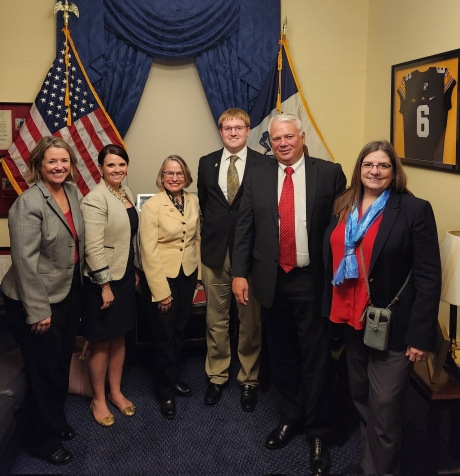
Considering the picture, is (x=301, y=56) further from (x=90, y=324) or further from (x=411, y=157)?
(x=90, y=324)

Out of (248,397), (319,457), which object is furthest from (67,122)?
(319,457)

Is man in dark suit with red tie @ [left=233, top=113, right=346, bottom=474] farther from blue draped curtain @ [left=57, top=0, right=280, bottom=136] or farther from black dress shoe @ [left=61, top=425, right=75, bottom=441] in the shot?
blue draped curtain @ [left=57, top=0, right=280, bottom=136]

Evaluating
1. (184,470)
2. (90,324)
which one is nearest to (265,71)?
(90,324)

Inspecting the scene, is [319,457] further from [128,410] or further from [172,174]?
[172,174]

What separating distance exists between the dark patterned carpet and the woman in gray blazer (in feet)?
0.60

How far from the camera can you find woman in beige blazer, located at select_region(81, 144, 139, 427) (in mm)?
2203

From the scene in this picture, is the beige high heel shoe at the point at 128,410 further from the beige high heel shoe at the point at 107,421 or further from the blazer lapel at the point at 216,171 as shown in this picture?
the blazer lapel at the point at 216,171

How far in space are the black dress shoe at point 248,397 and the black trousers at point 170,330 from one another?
0.39 meters

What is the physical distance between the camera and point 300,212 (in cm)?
205

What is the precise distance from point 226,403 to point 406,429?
96 centimetres

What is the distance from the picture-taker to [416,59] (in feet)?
9.11

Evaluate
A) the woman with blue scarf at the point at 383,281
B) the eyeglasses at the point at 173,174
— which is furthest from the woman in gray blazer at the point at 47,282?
the woman with blue scarf at the point at 383,281

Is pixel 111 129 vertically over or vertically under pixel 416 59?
under

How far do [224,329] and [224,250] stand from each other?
0.50 m
